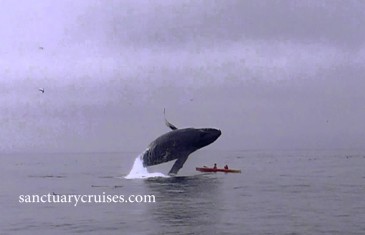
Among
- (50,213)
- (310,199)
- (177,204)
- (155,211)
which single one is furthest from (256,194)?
(50,213)

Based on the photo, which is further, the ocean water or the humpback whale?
the humpback whale

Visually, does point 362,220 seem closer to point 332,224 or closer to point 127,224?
point 332,224

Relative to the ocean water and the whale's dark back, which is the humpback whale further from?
the ocean water

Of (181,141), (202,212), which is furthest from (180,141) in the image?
(202,212)

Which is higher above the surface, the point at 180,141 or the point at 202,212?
the point at 180,141

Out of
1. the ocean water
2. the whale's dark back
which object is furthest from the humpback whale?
the ocean water

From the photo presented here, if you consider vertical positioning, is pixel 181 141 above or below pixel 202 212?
above

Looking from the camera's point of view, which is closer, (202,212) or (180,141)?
(202,212)

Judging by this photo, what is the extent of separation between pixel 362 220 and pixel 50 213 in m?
24.1

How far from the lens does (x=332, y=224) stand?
37688 millimetres

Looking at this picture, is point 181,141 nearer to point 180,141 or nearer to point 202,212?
point 180,141

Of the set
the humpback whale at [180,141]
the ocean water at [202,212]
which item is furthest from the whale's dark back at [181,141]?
the ocean water at [202,212]

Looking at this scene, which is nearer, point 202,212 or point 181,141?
point 202,212

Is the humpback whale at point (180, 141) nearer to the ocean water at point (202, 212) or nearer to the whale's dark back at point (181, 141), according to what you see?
the whale's dark back at point (181, 141)
